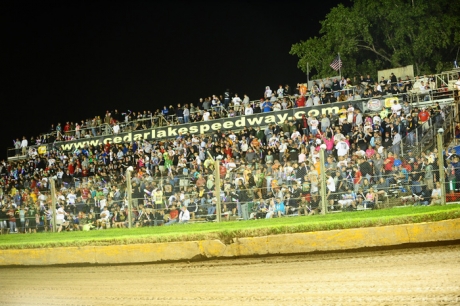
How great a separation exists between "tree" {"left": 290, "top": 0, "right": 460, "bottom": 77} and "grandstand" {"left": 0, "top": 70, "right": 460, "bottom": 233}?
11243mm

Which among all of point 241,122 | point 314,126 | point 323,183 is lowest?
point 323,183

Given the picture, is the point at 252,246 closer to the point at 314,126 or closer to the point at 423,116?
the point at 423,116

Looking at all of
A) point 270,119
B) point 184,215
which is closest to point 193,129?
point 270,119

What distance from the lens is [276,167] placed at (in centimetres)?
1490

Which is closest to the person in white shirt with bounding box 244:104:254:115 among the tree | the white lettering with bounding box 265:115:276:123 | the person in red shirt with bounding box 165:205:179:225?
the white lettering with bounding box 265:115:276:123

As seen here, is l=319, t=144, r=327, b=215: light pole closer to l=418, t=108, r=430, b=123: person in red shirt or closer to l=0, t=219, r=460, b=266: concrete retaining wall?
l=0, t=219, r=460, b=266: concrete retaining wall

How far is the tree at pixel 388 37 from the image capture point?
38594 millimetres

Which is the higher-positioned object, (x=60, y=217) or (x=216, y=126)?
(x=216, y=126)

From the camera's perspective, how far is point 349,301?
6047mm

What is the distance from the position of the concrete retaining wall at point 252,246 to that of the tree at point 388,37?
103 feet

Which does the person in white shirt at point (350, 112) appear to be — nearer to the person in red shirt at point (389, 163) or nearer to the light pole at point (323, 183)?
the person in red shirt at point (389, 163)

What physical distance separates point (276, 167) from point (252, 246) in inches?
190

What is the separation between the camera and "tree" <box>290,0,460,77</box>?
38.6 meters

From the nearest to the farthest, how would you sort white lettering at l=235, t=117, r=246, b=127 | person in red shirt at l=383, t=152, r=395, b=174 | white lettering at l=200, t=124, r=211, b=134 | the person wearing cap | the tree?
person in red shirt at l=383, t=152, r=395, b=174 → the person wearing cap → white lettering at l=235, t=117, r=246, b=127 → white lettering at l=200, t=124, r=211, b=134 → the tree
